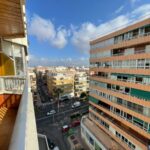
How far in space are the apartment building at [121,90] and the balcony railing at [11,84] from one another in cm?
908

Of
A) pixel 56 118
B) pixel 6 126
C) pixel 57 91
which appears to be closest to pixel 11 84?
pixel 6 126

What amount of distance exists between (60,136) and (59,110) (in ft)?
36.7

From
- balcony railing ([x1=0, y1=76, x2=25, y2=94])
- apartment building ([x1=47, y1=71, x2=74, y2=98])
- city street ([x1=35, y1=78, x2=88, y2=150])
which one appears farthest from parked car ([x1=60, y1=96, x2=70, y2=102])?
balcony railing ([x1=0, y1=76, x2=25, y2=94])

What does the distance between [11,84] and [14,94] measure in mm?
416

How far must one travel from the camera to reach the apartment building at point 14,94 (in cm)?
111

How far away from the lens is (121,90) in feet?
43.5

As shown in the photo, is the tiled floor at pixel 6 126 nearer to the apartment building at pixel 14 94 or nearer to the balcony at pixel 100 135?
the apartment building at pixel 14 94

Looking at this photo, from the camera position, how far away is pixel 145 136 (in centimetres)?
1096

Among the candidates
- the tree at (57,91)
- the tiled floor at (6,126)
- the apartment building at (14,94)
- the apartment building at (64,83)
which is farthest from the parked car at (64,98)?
the tiled floor at (6,126)

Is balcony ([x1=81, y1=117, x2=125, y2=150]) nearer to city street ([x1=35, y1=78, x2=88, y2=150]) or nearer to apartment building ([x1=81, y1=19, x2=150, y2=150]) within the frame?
apartment building ([x1=81, y1=19, x2=150, y2=150])

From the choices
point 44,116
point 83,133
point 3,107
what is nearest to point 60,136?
point 83,133

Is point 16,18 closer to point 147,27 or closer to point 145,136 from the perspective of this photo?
point 147,27

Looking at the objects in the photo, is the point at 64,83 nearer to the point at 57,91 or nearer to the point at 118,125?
the point at 57,91

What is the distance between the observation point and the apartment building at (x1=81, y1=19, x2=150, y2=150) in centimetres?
1080
